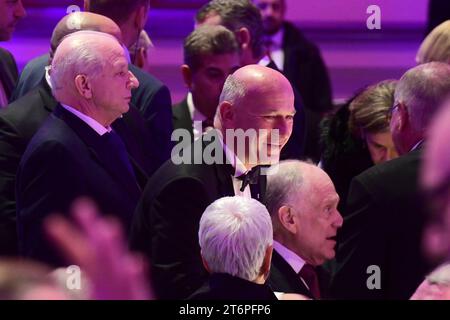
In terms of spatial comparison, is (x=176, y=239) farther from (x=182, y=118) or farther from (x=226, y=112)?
(x=182, y=118)

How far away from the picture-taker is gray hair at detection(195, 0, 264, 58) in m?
3.91

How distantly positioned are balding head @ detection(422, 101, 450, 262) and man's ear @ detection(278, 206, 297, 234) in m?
1.63

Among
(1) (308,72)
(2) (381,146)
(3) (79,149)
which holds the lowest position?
(1) (308,72)

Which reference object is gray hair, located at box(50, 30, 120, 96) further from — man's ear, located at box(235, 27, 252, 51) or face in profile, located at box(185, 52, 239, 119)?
man's ear, located at box(235, 27, 252, 51)

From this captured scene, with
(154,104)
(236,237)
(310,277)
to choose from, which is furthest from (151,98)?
(236,237)

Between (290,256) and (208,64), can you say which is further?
(208,64)

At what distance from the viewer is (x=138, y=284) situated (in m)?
0.96

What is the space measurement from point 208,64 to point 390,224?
1.24 m

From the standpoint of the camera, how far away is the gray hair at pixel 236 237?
204 centimetres

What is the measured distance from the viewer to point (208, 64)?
139 inches

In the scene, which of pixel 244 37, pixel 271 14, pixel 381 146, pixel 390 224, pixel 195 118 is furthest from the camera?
pixel 271 14

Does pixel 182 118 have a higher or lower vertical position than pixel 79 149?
lower

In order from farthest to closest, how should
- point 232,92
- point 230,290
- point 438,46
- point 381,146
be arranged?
point 438,46
point 381,146
point 232,92
point 230,290

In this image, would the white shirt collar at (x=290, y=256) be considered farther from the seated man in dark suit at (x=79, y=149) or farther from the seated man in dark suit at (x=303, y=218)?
the seated man in dark suit at (x=79, y=149)
